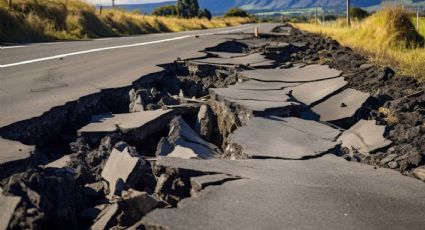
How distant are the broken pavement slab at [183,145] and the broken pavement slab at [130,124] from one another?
0.20 m

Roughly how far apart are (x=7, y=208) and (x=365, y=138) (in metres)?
3.20

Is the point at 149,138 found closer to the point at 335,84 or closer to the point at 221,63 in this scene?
the point at 335,84

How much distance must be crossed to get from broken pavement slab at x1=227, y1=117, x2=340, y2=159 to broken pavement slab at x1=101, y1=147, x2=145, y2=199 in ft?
3.06

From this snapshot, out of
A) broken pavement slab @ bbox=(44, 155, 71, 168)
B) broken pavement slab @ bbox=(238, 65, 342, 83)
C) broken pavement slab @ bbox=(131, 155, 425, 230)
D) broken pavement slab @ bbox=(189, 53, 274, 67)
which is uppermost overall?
broken pavement slab @ bbox=(189, 53, 274, 67)

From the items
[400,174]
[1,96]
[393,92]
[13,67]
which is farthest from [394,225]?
[13,67]

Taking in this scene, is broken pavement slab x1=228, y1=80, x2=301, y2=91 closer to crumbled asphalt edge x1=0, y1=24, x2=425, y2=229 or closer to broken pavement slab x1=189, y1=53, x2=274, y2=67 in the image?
crumbled asphalt edge x1=0, y1=24, x2=425, y2=229

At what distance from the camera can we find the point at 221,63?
8.89m

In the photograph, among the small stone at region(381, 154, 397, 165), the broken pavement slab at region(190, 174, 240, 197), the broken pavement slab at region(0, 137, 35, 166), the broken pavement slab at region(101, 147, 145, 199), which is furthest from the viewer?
the small stone at region(381, 154, 397, 165)

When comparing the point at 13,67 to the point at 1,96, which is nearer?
the point at 1,96

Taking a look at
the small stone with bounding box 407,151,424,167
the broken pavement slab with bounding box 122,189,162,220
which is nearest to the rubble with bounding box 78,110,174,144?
the broken pavement slab with bounding box 122,189,162,220

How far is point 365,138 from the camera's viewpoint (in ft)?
15.4

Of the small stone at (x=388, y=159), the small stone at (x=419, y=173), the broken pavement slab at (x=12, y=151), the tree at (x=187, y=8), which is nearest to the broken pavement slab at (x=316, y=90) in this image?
the small stone at (x=388, y=159)

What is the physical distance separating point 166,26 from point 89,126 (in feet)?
104

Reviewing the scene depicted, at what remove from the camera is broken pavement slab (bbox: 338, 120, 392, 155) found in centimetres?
Result: 441
